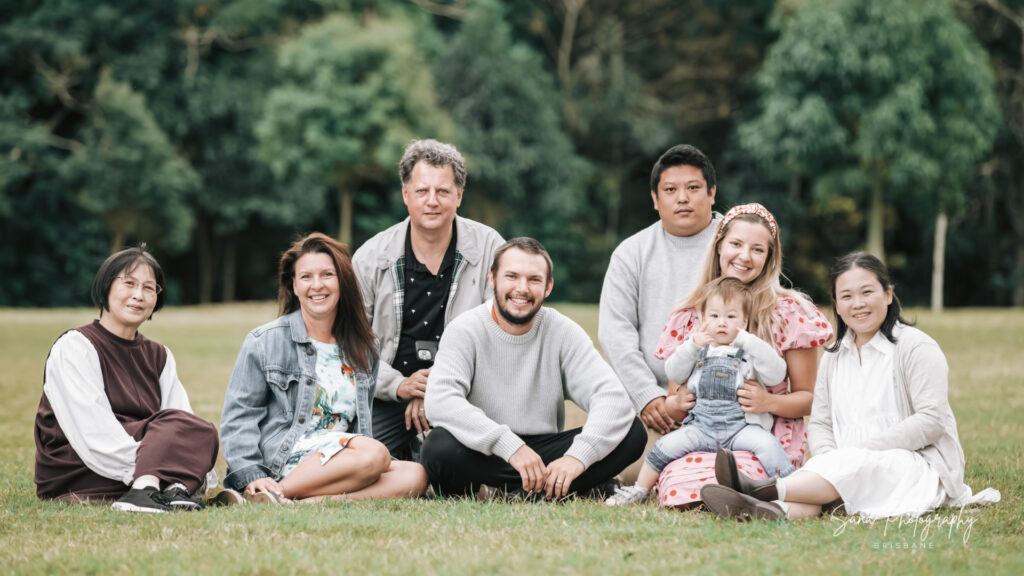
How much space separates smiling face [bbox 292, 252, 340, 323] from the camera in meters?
5.18

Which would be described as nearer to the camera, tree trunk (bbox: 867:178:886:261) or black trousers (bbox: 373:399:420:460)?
black trousers (bbox: 373:399:420:460)

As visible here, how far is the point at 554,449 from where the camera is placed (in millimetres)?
5172

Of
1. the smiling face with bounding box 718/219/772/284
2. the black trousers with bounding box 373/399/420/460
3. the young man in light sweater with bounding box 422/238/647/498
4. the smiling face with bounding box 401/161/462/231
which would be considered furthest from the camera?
the black trousers with bounding box 373/399/420/460

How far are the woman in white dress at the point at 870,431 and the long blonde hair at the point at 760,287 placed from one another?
296 mm

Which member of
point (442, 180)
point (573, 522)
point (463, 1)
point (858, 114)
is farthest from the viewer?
point (463, 1)

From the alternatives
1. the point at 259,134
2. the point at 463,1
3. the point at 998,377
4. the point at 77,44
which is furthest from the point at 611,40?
the point at 998,377

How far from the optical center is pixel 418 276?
6.06 meters

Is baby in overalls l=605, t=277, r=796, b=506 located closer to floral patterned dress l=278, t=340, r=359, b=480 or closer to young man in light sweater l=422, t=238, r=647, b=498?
young man in light sweater l=422, t=238, r=647, b=498

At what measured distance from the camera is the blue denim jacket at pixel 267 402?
5000mm

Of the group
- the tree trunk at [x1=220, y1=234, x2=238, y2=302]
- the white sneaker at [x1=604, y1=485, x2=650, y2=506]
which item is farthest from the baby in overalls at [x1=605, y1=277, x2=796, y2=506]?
the tree trunk at [x1=220, y1=234, x2=238, y2=302]

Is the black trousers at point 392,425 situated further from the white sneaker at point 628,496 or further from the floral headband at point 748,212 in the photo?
the floral headband at point 748,212

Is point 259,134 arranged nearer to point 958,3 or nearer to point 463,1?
point 463,1

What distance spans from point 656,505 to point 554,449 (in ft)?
2.01

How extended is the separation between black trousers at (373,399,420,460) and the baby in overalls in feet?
4.99
